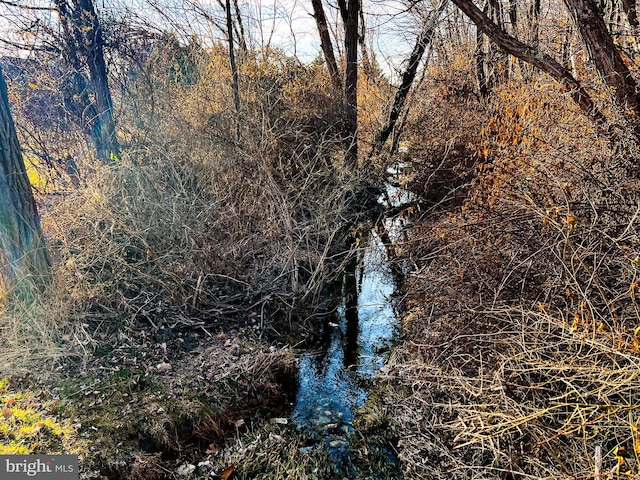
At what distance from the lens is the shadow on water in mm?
3768

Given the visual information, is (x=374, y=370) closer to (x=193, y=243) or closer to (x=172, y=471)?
(x=172, y=471)

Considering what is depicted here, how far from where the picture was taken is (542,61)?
14.8 ft

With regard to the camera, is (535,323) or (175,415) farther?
(175,415)

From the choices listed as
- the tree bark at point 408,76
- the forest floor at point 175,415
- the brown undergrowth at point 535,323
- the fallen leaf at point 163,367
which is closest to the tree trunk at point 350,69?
the tree bark at point 408,76

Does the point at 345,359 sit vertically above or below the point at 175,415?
below

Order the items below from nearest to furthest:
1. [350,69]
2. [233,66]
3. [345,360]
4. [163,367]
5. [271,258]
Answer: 1. [163,367]
2. [345,360]
3. [271,258]
4. [233,66]
5. [350,69]

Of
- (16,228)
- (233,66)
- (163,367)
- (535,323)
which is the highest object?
(233,66)

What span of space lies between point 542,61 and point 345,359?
399 centimetres

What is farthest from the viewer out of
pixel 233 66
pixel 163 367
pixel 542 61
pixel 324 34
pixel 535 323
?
pixel 324 34

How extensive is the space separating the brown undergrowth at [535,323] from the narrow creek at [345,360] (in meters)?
0.46

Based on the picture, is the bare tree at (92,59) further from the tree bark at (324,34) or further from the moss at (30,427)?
the tree bark at (324,34)

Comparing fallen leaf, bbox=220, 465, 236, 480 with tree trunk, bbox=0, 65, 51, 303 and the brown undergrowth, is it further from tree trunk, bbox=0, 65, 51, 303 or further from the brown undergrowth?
tree trunk, bbox=0, 65, 51, 303

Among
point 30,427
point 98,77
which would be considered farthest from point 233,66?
point 30,427

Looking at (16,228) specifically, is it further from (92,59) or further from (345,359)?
(345,359)
